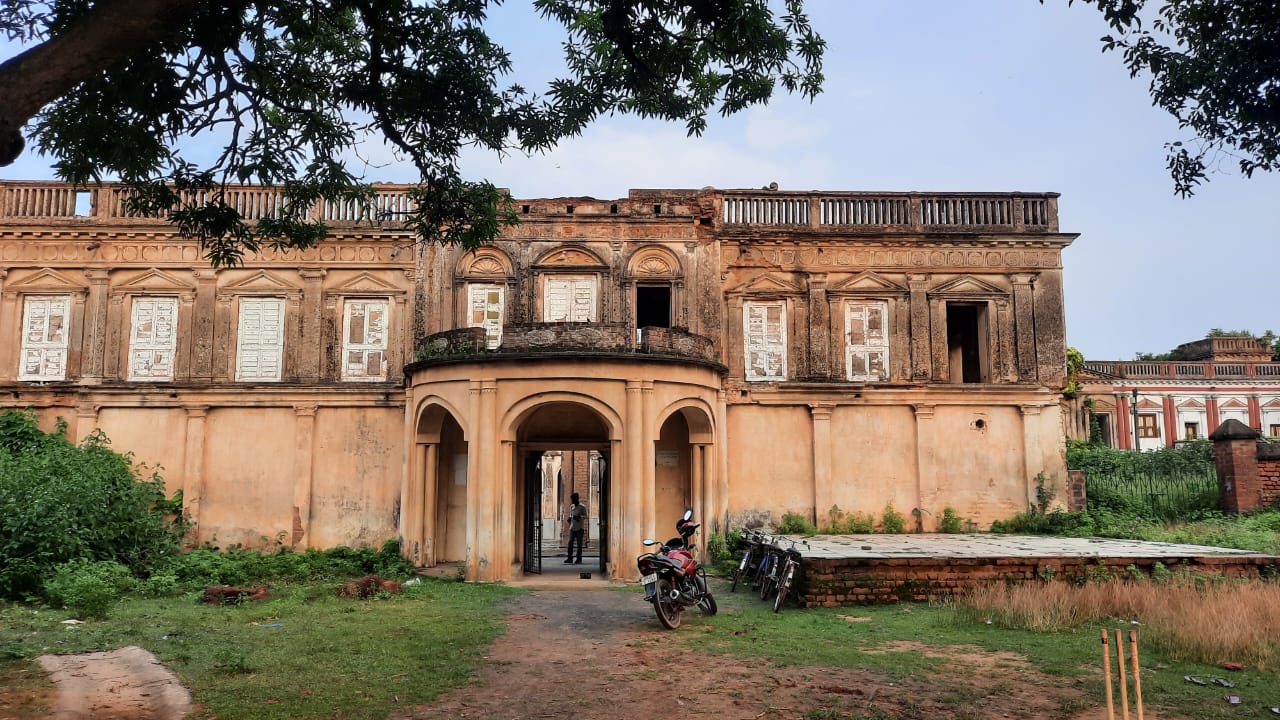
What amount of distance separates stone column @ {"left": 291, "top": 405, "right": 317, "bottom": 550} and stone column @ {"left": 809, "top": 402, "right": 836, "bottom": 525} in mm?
11102

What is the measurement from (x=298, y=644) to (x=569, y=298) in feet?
37.6

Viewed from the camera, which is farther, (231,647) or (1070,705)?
(231,647)

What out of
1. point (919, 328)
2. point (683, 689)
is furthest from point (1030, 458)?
point (683, 689)

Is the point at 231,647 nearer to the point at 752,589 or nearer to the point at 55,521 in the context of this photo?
the point at 55,521

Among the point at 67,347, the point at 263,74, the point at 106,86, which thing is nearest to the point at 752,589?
the point at 263,74

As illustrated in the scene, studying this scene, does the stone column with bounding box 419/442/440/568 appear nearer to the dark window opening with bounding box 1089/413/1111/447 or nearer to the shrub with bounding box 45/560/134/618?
the shrub with bounding box 45/560/134/618

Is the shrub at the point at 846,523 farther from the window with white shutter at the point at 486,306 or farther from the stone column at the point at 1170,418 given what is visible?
the stone column at the point at 1170,418

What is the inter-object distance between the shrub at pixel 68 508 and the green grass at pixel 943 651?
33.6 ft

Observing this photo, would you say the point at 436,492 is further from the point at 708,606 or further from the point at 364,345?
the point at 708,606

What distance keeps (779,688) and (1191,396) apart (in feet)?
119

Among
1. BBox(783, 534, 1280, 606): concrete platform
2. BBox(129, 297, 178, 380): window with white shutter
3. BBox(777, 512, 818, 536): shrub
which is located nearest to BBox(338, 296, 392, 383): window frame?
BBox(129, 297, 178, 380): window with white shutter

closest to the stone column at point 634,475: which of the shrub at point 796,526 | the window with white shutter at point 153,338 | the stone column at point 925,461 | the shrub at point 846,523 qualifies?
the shrub at point 796,526

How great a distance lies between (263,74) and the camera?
30.6ft

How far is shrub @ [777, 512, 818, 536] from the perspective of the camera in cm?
1936
